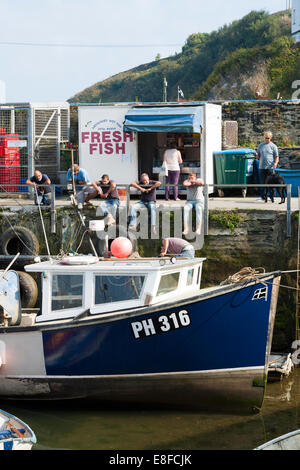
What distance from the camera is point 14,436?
29.6 feet

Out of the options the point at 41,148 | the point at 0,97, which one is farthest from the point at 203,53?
the point at 41,148

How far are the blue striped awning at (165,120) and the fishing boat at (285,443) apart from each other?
9790 mm

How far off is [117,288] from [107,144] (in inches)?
268

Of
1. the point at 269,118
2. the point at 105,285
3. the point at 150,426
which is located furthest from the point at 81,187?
the point at 269,118

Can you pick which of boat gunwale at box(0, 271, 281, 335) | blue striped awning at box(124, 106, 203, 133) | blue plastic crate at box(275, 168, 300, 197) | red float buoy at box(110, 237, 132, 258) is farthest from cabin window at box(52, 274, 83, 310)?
blue plastic crate at box(275, 168, 300, 197)

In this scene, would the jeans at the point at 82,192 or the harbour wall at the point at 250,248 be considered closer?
the harbour wall at the point at 250,248

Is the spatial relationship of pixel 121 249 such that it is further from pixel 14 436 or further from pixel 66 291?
pixel 14 436

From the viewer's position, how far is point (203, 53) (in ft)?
168

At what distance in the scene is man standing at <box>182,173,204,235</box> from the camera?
1463 centimetres

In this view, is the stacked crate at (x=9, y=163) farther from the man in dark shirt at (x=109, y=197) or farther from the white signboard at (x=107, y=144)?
the man in dark shirt at (x=109, y=197)

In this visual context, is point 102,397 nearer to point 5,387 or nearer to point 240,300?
point 5,387

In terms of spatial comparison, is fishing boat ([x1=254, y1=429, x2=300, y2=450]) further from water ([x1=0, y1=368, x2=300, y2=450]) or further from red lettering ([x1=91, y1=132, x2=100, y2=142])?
red lettering ([x1=91, y1=132, x2=100, y2=142])

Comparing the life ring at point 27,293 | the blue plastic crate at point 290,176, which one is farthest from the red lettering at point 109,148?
the life ring at point 27,293

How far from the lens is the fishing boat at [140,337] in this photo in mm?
11320
